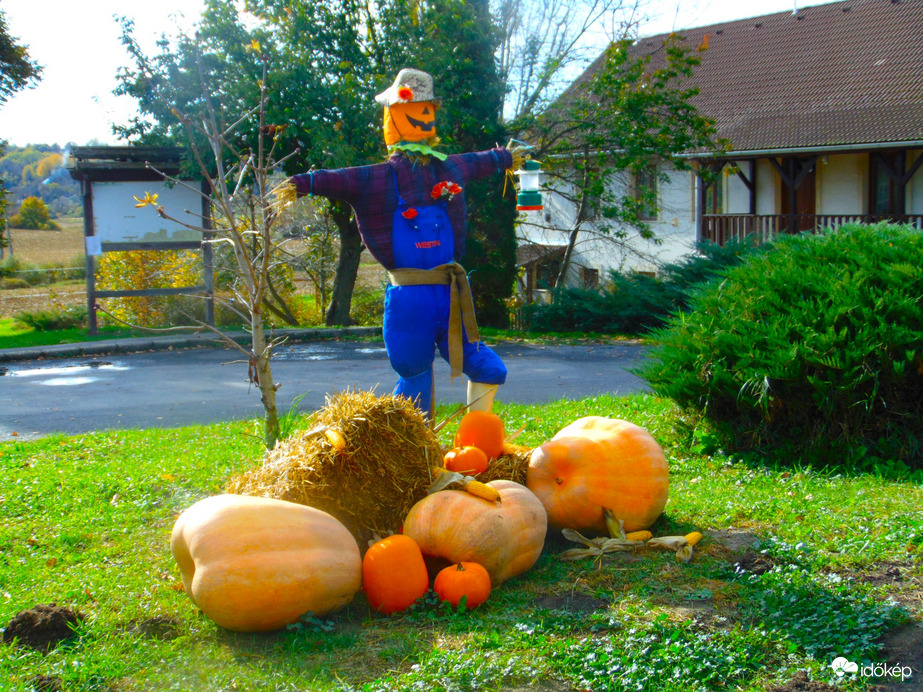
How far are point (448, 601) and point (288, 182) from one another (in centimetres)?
265

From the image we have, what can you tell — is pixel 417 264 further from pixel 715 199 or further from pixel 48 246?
pixel 48 246

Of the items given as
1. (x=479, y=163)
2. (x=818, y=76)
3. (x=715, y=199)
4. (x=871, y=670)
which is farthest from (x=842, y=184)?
(x=871, y=670)

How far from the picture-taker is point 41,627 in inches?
129

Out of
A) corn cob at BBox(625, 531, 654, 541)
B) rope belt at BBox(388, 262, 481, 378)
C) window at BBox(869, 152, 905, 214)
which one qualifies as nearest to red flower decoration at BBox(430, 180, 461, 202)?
rope belt at BBox(388, 262, 481, 378)

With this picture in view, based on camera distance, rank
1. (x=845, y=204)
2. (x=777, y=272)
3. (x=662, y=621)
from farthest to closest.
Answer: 1. (x=845, y=204)
2. (x=777, y=272)
3. (x=662, y=621)

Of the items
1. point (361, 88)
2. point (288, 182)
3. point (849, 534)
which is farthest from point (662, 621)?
point (361, 88)

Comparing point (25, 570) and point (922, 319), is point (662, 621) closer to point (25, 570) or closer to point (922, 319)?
point (25, 570)

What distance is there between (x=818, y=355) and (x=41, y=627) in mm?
4412

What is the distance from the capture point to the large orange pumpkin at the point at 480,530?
3596mm

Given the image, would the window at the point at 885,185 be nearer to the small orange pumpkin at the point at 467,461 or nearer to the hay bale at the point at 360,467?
the small orange pumpkin at the point at 467,461

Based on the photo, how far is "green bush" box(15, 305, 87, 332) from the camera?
53.6ft

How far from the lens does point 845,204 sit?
19875 mm

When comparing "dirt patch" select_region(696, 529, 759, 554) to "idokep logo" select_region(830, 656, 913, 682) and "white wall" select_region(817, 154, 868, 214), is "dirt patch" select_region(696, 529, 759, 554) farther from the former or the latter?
"white wall" select_region(817, 154, 868, 214)

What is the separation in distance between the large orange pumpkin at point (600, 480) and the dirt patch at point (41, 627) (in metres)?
2.13
